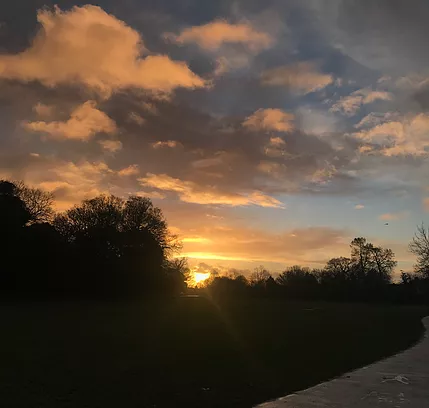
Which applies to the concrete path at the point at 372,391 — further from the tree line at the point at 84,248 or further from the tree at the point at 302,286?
the tree at the point at 302,286

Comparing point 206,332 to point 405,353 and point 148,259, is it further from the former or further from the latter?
point 148,259

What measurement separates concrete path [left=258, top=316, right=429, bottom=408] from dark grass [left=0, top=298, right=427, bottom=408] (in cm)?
67

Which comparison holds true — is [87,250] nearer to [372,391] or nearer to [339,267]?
[372,391]

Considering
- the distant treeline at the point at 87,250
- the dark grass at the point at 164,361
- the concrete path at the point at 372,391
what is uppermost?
the distant treeline at the point at 87,250

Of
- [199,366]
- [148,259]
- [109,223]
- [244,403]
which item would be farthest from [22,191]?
[244,403]

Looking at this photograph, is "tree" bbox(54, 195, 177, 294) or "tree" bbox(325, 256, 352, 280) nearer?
"tree" bbox(54, 195, 177, 294)

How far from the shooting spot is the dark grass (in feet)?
37.0

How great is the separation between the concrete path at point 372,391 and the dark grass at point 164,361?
2.21 feet

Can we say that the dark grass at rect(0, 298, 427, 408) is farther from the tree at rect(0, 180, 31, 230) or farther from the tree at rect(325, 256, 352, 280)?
the tree at rect(325, 256, 352, 280)

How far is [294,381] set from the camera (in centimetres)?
1403

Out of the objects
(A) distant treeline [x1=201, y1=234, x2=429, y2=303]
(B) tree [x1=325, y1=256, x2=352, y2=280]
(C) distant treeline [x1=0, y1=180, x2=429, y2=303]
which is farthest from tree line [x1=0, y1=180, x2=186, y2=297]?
(B) tree [x1=325, y1=256, x2=352, y2=280]

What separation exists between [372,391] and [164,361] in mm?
7088

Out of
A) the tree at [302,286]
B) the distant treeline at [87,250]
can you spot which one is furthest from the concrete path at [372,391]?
the tree at [302,286]

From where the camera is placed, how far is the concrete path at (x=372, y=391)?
1111 cm
